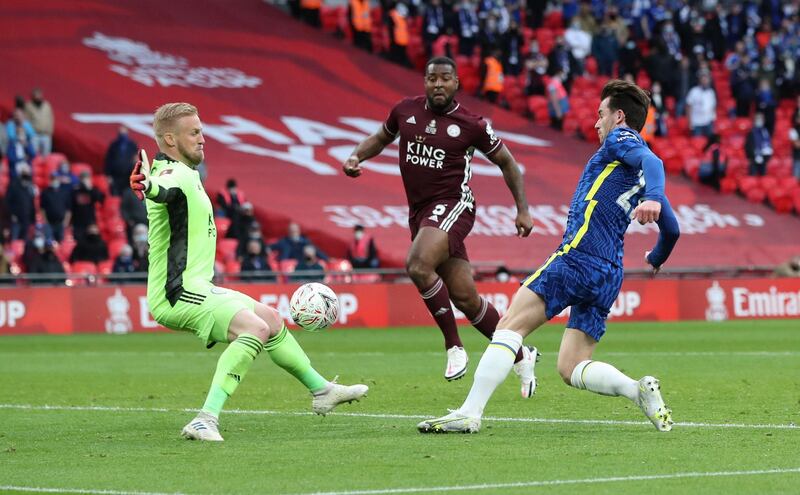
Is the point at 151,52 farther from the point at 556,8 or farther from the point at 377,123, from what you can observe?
the point at 556,8

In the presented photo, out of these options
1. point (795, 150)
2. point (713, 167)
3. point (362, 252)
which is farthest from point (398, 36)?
point (362, 252)

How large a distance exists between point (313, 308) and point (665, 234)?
258cm

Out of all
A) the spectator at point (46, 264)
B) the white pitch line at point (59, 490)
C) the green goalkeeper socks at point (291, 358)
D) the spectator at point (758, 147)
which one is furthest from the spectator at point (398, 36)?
the white pitch line at point (59, 490)

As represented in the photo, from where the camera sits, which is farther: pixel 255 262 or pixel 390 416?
pixel 255 262

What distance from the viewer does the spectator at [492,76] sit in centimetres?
3497

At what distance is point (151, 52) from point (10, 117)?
18.1ft

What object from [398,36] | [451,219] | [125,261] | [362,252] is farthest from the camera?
[398,36]

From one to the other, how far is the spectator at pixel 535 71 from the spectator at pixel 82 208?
12969 mm

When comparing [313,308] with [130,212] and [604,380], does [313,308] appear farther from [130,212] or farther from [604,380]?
[130,212]

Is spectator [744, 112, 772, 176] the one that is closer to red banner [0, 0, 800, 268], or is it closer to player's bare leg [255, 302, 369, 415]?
red banner [0, 0, 800, 268]

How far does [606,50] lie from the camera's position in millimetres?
36344

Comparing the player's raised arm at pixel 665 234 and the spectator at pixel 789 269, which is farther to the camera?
the spectator at pixel 789 269

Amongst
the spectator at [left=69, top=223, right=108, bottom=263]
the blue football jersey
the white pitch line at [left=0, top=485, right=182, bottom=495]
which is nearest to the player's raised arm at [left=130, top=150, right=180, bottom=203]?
the white pitch line at [left=0, top=485, right=182, bottom=495]

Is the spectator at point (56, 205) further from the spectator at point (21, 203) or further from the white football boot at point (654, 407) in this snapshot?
the white football boot at point (654, 407)
